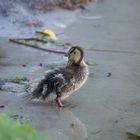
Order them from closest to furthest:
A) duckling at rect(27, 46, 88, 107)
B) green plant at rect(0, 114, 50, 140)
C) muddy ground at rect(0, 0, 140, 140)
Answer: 1. green plant at rect(0, 114, 50, 140)
2. muddy ground at rect(0, 0, 140, 140)
3. duckling at rect(27, 46, 88, 107)

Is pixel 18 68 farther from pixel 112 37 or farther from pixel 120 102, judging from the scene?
pixel 112 37

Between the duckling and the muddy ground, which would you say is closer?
the muddy ground

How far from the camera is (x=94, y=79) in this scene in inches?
235

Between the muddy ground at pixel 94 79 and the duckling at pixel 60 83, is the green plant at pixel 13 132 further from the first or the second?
the duckling at pixel 60 83

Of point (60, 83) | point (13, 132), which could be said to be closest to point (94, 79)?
point (60, 83)

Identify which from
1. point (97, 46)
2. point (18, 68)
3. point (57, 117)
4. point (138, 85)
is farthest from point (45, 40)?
point (57, 117)

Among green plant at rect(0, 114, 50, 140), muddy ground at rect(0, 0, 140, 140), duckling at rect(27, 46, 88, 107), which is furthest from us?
duckling at rect(27, 46, 88, 107)

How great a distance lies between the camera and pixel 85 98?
5.28 meters

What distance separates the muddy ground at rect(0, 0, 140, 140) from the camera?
442 cm

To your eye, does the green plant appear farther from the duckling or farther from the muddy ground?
the duckling

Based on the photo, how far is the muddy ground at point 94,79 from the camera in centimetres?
442

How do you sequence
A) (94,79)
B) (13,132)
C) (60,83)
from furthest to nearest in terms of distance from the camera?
1. (94,79)
2. (60,83)
3. (13,132)

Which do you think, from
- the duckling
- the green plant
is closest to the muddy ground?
the duckling

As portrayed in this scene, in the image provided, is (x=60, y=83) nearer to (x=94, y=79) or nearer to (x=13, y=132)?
(x=94, y=79)
